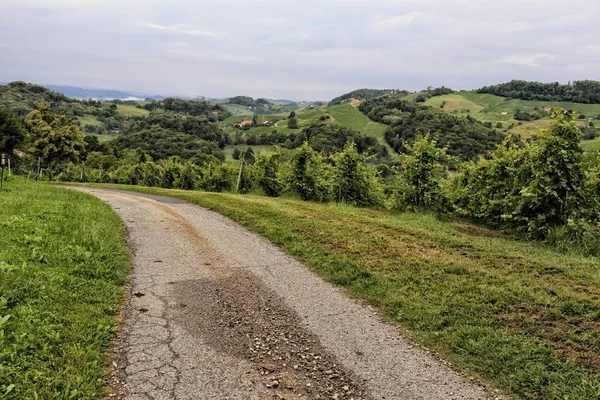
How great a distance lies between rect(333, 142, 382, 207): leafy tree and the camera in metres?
18.9

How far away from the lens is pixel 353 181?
1892 cm

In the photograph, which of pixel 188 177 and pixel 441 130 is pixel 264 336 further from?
pixel 441 130

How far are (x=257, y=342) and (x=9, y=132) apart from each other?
48.7 meters

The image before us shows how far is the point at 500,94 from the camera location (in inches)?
6063

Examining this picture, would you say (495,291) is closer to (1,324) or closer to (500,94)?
(1,324)

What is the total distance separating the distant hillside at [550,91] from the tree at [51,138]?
138 metres

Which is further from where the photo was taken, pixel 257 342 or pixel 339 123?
pixel 339 123

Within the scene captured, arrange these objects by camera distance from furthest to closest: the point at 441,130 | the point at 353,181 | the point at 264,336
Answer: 1. the point at 441,130
2. the point at 353,181
3. the point at 264,336

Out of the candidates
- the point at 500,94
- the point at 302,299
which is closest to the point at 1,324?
the point at 302,299

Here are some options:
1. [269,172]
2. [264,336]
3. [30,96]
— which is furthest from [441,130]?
[30,96]

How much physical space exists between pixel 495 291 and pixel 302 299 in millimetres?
3018

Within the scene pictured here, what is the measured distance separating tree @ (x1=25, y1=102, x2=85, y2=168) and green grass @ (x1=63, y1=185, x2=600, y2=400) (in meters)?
47.2

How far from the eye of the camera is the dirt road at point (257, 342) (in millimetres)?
3930

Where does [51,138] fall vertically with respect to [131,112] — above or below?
below
